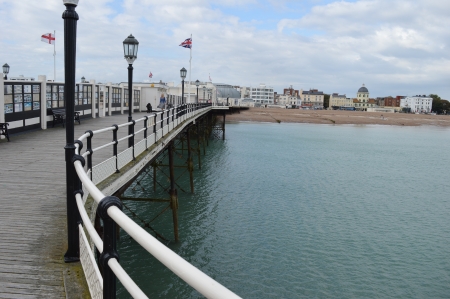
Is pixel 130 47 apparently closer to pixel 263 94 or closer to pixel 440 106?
pixel 263 94

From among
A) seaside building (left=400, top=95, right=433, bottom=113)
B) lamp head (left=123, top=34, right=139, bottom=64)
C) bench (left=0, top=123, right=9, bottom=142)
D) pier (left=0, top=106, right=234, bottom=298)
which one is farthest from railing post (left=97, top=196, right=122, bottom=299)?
seaside building (left=400, top=95, right=433, bottom=113)

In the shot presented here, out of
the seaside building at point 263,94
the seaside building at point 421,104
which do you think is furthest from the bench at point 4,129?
the seaside building at point 421,104

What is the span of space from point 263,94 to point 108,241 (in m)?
195

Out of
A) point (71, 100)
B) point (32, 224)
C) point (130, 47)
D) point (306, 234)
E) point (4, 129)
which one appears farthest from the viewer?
point (4, 129)

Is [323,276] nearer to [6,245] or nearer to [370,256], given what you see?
[370,256]

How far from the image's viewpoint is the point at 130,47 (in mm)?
11445

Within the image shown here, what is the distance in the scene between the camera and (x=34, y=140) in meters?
14.0

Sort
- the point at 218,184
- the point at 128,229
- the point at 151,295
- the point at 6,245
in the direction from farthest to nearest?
the point at 218,184
the point at 151,295
the point at 6,245
the point at 128,229

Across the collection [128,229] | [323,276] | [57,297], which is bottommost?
[323,276]

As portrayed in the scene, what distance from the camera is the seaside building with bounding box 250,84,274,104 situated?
637ft

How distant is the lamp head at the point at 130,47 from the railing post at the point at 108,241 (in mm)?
9700

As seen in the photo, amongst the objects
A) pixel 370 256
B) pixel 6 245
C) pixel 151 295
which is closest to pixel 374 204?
pixel 370 256

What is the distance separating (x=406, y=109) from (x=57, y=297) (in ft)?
661

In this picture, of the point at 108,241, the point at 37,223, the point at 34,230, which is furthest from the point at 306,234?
the point at 108,241
